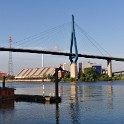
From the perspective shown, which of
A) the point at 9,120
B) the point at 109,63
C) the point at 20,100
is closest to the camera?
the point at 9,120

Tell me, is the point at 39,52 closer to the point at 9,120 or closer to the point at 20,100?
the point at 20,100

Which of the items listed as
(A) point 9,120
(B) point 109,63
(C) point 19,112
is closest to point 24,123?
(A) point 9,120

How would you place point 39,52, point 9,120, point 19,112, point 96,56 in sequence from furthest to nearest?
point 96,56
point 39,52
point 19,112
point 9,120

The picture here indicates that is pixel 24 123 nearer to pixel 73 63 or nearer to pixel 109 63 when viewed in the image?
pixel 73 63

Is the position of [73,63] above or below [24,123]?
above

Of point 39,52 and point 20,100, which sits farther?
point 39,52

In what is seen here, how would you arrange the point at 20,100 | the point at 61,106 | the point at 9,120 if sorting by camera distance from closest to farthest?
the point at 9,120, the point at 61,106, the point at 20,100

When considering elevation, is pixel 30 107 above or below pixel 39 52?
below

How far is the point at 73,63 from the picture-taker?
4781 inches

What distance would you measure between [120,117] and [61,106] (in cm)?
957

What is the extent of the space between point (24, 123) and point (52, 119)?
2858 mm

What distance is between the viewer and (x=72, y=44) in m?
127

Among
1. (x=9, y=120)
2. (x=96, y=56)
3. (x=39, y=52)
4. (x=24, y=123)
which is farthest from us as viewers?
(x=96, y=56)

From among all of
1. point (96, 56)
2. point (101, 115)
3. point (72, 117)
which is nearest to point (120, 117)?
point (101, 115)
